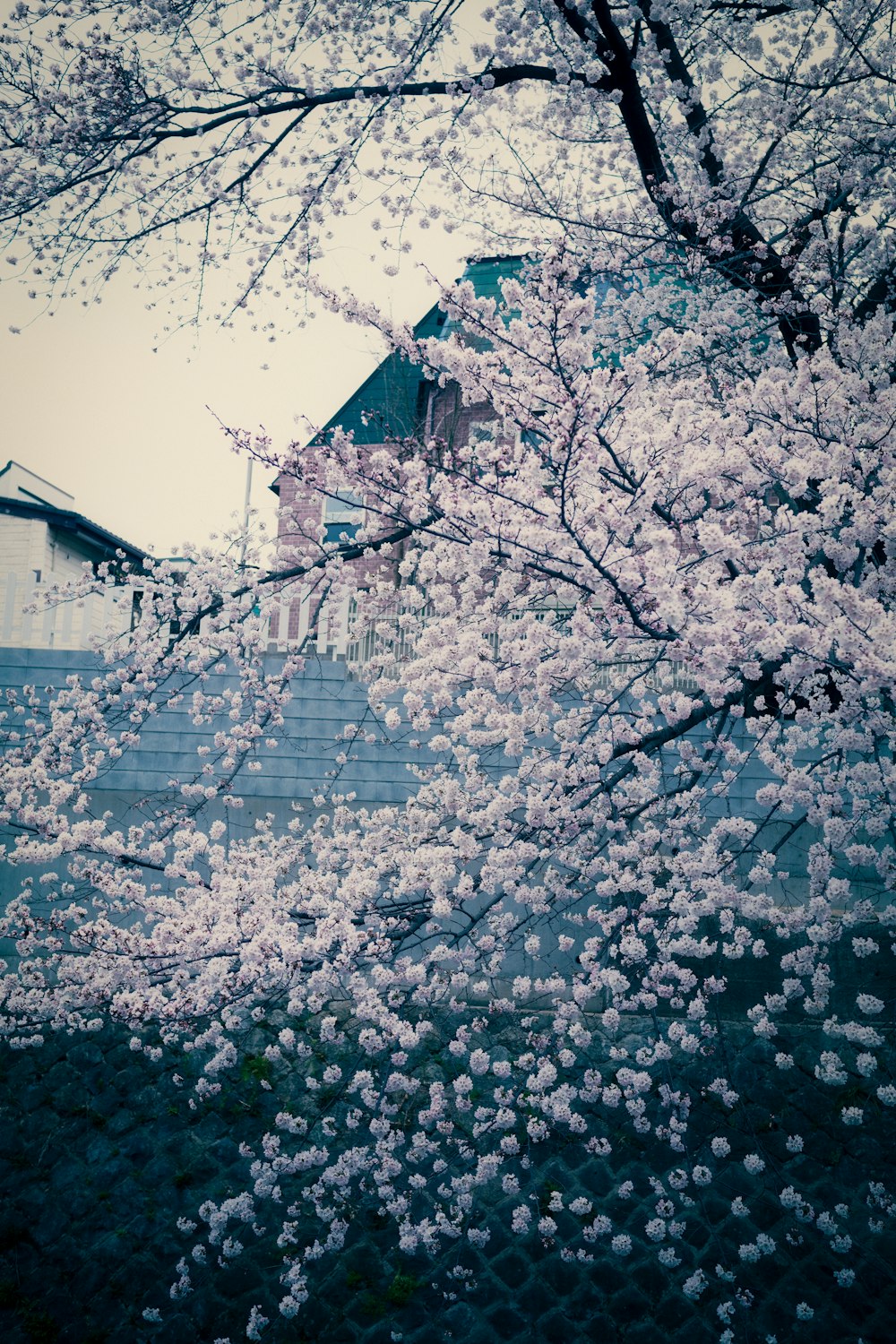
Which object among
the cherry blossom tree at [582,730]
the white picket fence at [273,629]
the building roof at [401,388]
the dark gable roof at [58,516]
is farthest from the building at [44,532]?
the cherry blossom tree at [582,730]

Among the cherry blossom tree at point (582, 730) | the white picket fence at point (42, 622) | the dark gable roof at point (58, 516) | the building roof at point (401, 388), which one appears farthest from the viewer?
the dark gable roof at point (58, 516)

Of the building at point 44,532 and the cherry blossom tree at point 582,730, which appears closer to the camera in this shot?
the cherry blossom tree at point 582,730

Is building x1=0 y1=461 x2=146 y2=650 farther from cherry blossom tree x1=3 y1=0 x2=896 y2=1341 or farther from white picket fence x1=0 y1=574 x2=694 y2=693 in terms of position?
cherry blossom tree x1=3 y1=0 x2=896 y2=1341

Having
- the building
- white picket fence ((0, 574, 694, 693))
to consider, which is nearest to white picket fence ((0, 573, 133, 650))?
white picket fence ((0, 574, 694, 693))

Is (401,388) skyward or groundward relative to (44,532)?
skyward

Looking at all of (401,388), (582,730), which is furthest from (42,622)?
(401,388)

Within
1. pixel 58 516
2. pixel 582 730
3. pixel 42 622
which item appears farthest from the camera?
pixel 58 516

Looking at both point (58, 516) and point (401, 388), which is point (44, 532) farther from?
point (401, 388)

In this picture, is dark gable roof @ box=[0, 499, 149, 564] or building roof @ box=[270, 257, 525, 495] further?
dark gable roof @ box=[0, 499, 149, 564]

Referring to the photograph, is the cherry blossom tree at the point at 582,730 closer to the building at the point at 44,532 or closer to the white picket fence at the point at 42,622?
the white picket fence at the point at 42,622

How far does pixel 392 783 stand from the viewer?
24.9ft

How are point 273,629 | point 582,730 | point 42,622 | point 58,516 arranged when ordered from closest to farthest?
1. point 582,730
2. point 42,622
3. point 273,629
4. point 58,516

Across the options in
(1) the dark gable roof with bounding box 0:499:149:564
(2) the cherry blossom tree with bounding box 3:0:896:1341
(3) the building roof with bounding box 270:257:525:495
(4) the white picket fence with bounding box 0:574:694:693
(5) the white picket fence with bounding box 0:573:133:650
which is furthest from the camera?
(1) the dark gable roof with bounding box 0:499:149:564

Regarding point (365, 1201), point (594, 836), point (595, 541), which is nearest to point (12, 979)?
point (365, 1201)
